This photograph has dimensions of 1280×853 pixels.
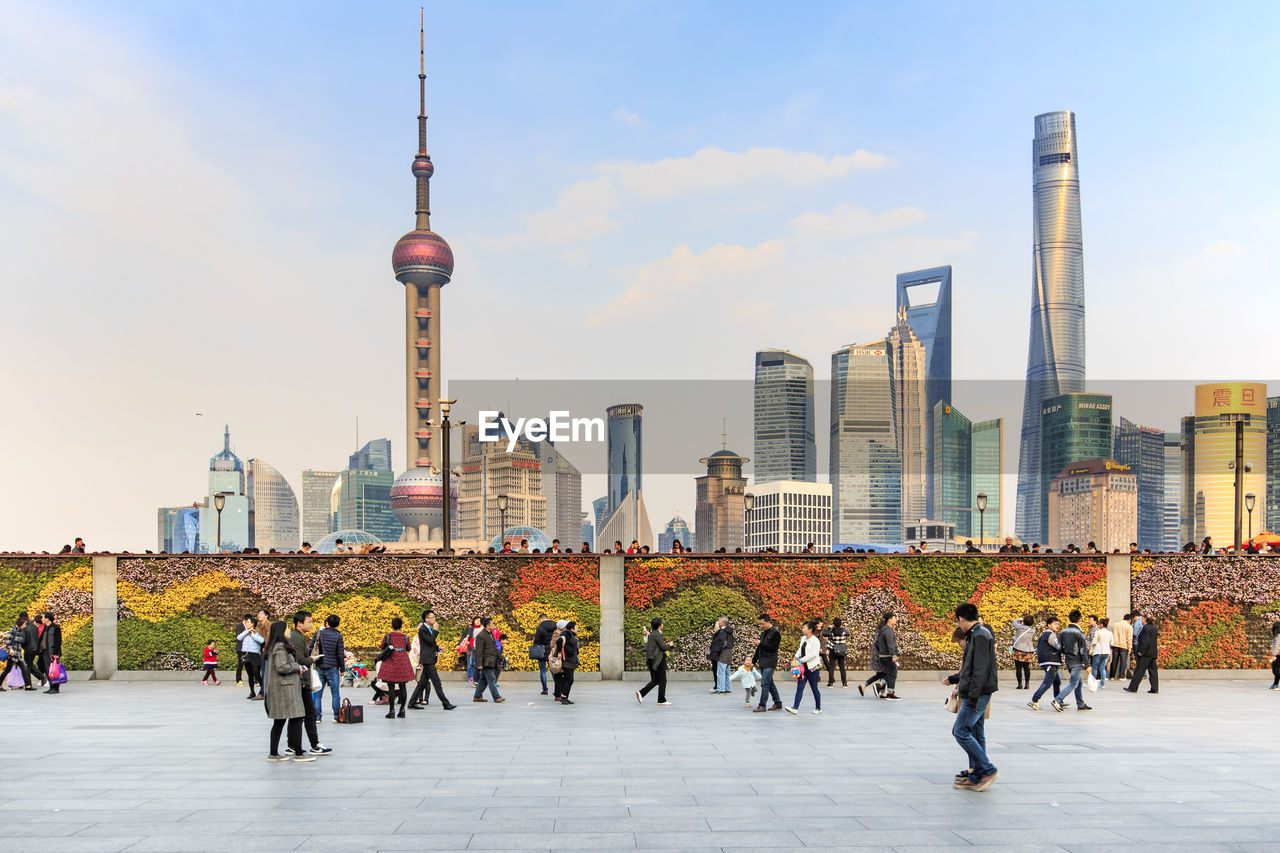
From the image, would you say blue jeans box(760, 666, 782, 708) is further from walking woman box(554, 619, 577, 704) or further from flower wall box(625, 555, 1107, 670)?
flower wall box(625, 555, 1107, 670)

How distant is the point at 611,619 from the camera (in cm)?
2520

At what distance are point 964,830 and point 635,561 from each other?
53.2ft

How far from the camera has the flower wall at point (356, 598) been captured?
25.2 m

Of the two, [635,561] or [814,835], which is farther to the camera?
[635,561]

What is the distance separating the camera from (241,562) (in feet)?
84.7

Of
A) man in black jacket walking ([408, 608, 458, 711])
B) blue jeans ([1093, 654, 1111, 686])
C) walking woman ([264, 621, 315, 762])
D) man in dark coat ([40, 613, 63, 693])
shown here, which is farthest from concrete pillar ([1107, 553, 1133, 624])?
man in dark coat ([40, 613, 63, 693])

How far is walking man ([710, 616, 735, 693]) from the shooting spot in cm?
2144

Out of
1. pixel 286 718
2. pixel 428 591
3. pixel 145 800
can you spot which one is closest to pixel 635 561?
pixel 428 591

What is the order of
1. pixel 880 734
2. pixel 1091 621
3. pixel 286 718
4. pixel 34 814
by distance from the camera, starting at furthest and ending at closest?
pixel 1091 621 → pixel 880 734 → pixel 286 718 → pixel 34 814

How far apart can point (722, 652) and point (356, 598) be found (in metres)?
9.69

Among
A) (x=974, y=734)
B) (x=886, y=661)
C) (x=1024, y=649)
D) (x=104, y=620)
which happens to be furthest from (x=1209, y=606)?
(x=104, y=620)

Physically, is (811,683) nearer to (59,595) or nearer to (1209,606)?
(1209,606)

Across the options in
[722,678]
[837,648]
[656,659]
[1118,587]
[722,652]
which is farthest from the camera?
[1118,587]

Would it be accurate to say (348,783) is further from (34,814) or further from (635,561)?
(635,561)
